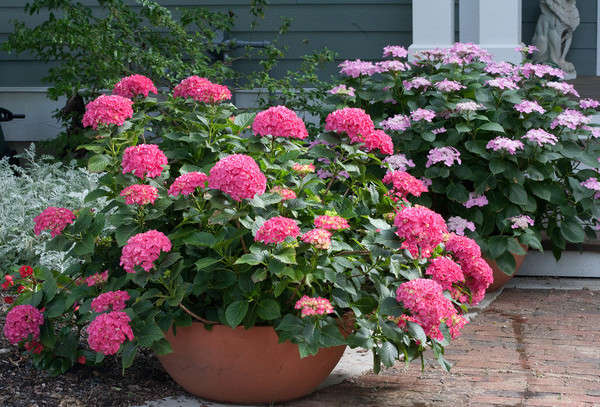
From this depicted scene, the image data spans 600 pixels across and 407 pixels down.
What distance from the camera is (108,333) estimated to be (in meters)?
2.45

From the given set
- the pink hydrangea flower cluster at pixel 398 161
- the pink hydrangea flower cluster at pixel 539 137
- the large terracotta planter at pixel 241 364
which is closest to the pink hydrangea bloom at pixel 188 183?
the large terracotta planter at pixel 241 364

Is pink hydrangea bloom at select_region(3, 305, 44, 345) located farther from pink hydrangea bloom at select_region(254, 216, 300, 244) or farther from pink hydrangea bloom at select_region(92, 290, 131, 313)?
pink hydrangea bloom at select_region(254, 216, 300, 244)

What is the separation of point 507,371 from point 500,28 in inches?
102

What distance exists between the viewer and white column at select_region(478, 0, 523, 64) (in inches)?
194

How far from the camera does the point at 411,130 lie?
164 inches

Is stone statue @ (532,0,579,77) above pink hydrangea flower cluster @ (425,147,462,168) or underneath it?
above

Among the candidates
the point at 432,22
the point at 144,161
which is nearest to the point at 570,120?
the point at 432,22

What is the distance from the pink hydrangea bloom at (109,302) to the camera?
2.58 m

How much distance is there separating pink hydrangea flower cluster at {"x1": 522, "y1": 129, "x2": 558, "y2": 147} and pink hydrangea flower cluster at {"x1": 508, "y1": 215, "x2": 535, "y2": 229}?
390 millimetres

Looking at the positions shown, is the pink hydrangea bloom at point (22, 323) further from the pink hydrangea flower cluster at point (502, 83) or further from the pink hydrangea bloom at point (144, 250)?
the pink hydrangea flower cluster at point (502, 83)

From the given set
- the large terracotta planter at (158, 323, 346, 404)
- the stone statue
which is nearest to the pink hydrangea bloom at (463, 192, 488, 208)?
the large terracotta planter at (158, 323, 346, 404)

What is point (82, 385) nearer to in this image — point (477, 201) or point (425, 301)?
point (425, 301)

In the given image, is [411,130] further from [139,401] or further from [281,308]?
[139,401]

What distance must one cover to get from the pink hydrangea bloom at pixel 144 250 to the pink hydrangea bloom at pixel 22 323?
2.14 feet
